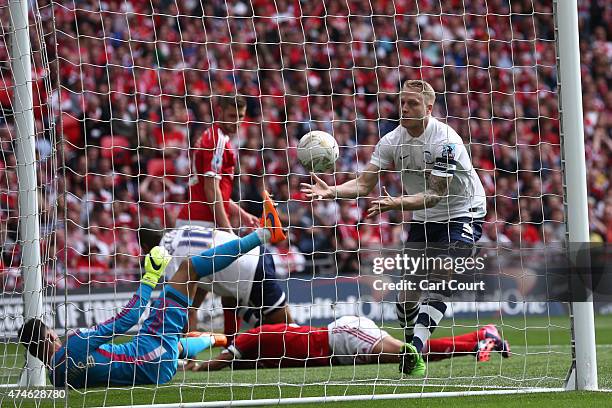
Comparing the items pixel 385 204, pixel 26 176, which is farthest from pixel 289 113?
pixel 385 204

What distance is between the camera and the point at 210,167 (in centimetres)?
919

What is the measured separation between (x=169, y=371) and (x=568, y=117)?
10.0 ft

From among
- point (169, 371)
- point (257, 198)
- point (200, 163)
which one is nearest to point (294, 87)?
point (257, 198)

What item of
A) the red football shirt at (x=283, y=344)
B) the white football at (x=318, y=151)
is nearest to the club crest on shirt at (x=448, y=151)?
the white football at (x=318, y=151)

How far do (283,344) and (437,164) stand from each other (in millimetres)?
1780

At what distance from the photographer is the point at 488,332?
8102 millimetres

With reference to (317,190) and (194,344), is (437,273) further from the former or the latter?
(194,344)

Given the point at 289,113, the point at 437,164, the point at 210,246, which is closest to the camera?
the point at 437,164

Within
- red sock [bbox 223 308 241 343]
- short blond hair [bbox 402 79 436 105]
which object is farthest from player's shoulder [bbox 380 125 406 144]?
red sock [bbox 223 308 241 343]

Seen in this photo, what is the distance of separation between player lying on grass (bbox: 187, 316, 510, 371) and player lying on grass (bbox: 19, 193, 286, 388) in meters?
0.71

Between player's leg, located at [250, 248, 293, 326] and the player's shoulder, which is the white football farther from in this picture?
player's leg, located at [250, 248, 293, 326]

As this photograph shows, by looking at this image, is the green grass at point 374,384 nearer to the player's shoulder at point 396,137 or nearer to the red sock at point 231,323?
the red sock at point 231,323

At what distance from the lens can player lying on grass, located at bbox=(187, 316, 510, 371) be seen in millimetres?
7645

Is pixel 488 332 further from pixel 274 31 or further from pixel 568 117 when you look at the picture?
pixel 274 31
